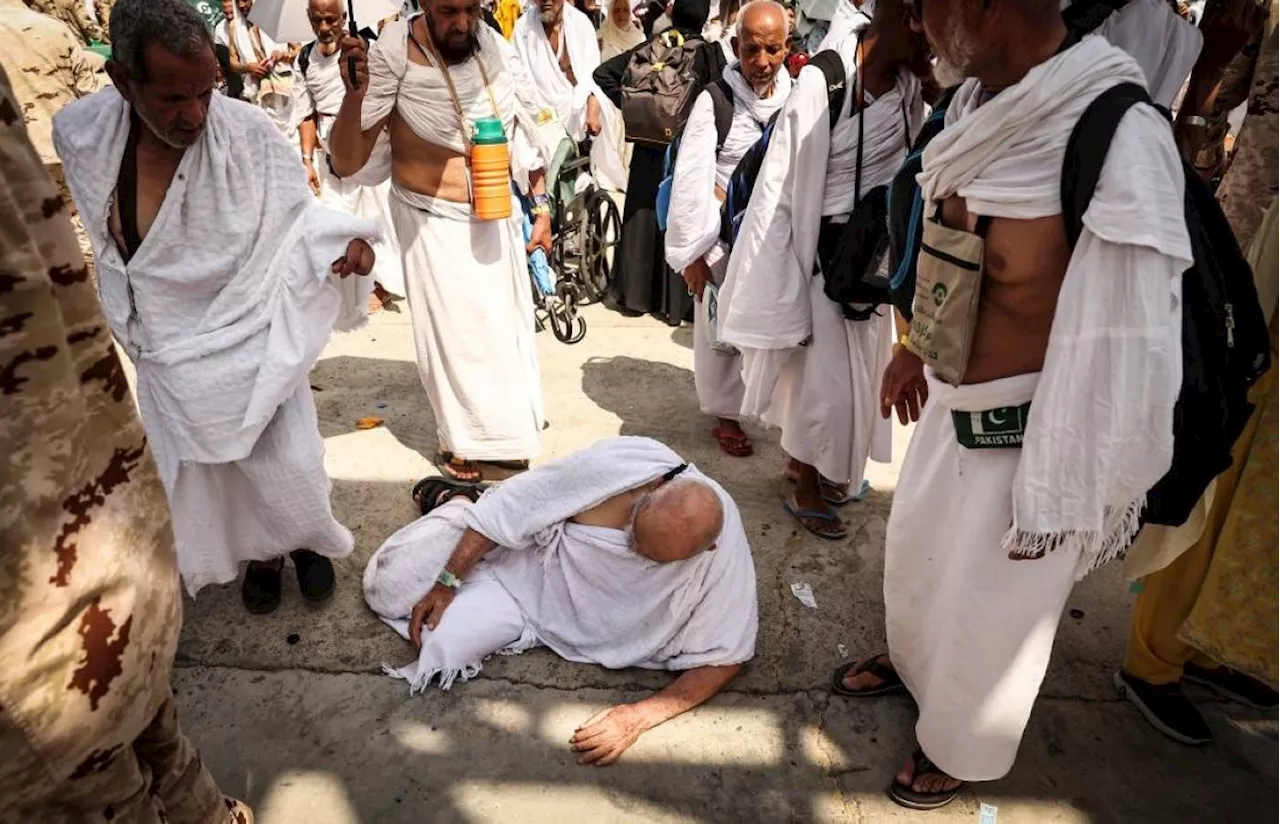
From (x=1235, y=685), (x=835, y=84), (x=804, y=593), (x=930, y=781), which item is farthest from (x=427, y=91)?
(x=1235, y=685)

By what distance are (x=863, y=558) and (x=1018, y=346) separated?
5.45ft

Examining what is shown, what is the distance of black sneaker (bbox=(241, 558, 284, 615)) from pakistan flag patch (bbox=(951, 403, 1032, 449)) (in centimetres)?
234

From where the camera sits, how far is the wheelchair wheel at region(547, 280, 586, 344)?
17.0 feet

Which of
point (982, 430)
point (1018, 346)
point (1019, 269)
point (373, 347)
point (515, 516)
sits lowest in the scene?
point (373, 347)

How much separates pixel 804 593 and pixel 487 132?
2.15 meters

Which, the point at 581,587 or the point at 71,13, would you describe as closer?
the point at 581,587

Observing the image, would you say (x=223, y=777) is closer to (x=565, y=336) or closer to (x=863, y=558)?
(x=863, y=558)

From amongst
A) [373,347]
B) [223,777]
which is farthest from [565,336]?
[223,777]

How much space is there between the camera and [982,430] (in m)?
1.84

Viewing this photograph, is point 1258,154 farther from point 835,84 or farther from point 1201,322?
point 835,84

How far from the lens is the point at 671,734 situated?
2.42 m

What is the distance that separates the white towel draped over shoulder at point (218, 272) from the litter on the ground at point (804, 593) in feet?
6.11

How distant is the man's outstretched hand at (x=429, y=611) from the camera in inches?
104

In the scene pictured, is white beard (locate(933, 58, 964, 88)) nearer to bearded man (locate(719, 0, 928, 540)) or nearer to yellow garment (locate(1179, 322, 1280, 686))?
bearded man (locate(719, 0, 928, 540))
